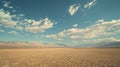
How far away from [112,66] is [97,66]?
160 centimetres

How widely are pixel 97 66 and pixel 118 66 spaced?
2.23 m

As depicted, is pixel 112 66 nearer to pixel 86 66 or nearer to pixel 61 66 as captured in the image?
pixel 86 66

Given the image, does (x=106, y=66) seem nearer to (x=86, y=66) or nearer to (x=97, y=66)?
(x=97, y=66)

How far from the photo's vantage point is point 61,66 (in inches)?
534

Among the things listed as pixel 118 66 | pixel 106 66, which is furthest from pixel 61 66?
pixel 118 66

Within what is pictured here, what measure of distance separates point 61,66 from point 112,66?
18.7 feet

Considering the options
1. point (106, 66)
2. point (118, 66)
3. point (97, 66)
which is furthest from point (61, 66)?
point (118, 66)

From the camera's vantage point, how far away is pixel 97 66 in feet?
43.1

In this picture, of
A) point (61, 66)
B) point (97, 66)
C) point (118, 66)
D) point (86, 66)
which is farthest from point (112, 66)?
point (61, 66)

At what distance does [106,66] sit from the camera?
12945 millimetres

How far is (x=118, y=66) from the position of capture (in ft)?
41.9

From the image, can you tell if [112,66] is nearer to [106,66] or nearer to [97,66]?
[106,66]

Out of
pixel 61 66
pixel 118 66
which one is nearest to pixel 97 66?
pixel 118 66

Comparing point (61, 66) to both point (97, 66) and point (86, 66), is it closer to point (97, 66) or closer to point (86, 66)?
point (86, 66)
